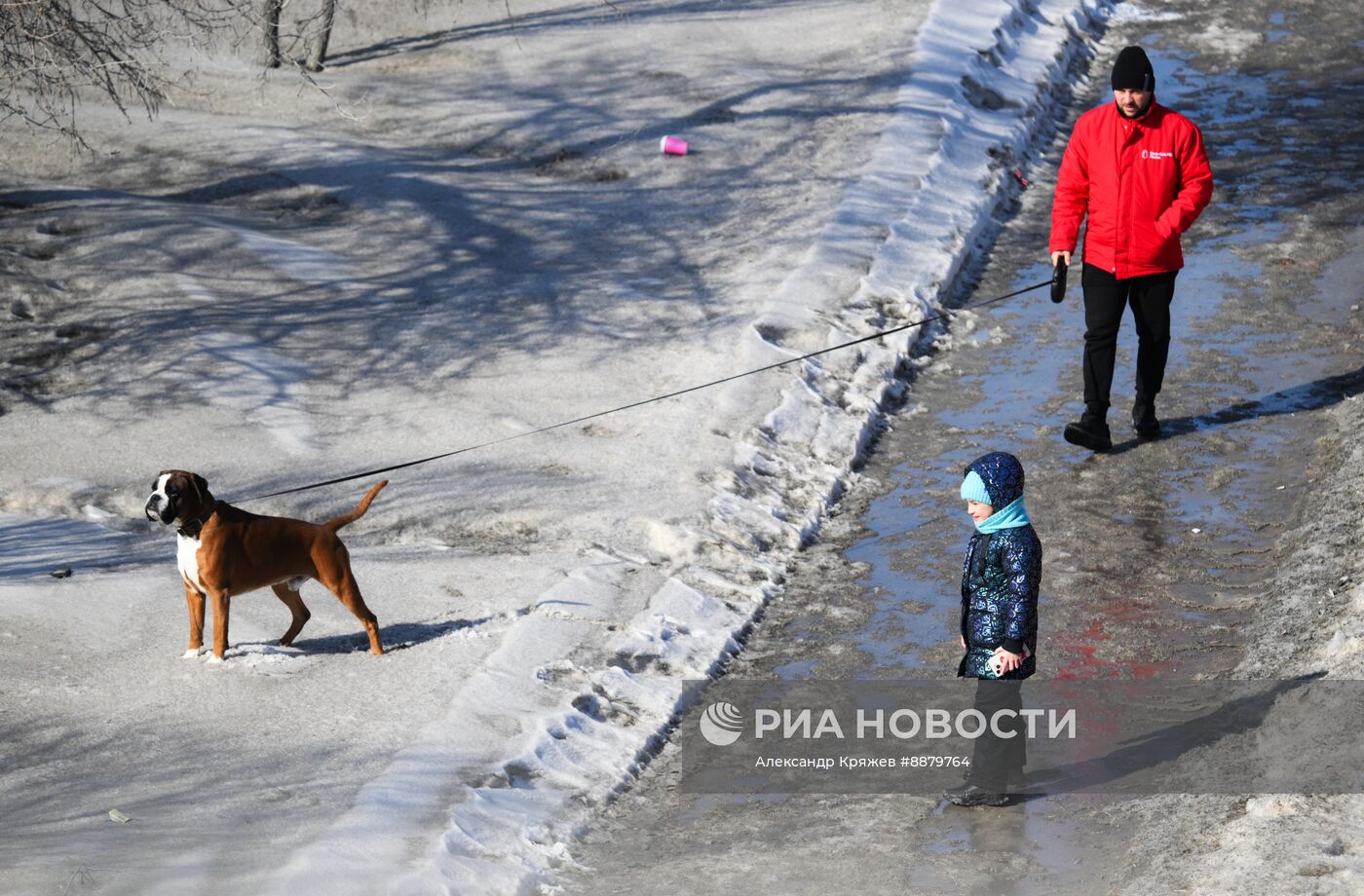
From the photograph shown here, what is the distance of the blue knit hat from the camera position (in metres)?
5.24

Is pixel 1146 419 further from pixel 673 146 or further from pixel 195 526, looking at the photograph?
pixel 673 146

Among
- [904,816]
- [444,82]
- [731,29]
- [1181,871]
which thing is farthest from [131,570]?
[731,29]

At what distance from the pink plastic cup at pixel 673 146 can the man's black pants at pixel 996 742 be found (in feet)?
27.0

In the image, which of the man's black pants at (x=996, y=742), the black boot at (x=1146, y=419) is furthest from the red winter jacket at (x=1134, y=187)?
the man's black pants at (x=996, y=742)

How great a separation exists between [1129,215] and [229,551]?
4.90 meters

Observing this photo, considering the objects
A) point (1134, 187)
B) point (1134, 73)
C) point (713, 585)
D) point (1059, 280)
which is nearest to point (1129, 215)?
point (1134, 187)

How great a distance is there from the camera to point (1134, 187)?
818 cm

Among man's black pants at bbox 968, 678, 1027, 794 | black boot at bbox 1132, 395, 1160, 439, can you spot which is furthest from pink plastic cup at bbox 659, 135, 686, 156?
man's black pants at bbox 968, 678, 1027, 794

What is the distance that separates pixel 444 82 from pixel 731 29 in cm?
297

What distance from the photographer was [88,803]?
5.23 metres

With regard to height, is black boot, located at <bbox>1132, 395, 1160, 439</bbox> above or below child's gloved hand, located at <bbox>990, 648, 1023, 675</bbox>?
below

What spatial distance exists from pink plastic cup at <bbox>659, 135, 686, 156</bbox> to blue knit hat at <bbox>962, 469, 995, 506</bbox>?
8078 millimetres

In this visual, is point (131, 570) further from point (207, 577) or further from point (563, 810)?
point (563, 810)

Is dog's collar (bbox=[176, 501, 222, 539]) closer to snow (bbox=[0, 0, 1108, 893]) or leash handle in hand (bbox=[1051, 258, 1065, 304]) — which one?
snow (bbox=[0, 0, 1108, 893])
